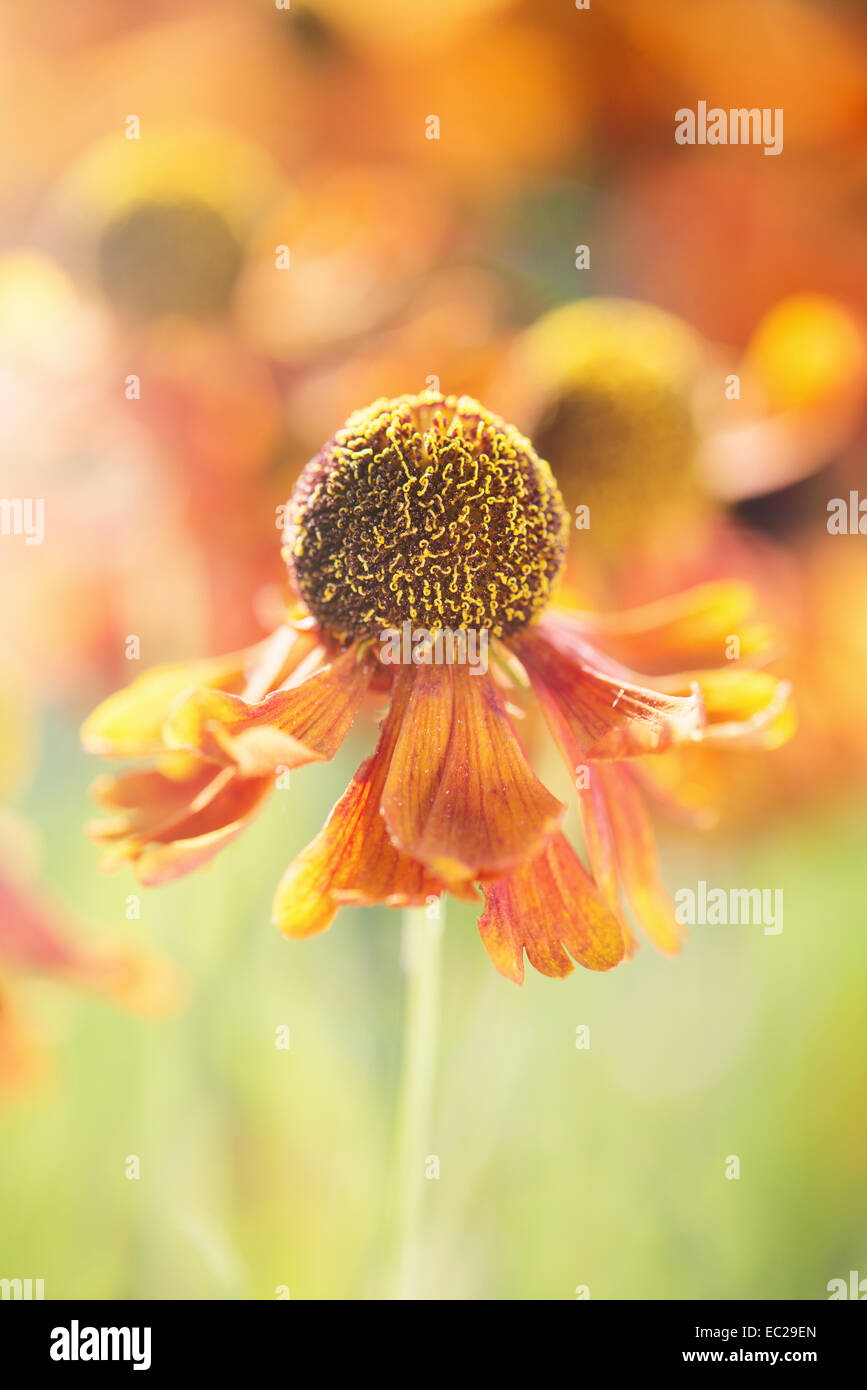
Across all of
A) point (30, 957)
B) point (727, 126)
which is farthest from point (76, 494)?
point (727, 126)

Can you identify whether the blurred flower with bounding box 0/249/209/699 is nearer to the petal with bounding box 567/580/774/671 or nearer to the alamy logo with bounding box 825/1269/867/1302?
the petal with bounding box 567/580/774/671

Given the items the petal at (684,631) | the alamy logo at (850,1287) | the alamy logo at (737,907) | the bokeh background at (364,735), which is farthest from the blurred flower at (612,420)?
the alamy logo at (850,1287)

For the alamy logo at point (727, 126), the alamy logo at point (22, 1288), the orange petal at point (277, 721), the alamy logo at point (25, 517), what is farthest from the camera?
the alamy logo at point (727, 126)

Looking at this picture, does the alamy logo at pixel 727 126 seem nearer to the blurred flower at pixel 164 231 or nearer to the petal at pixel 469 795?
the blurred flower at pixel 164 231

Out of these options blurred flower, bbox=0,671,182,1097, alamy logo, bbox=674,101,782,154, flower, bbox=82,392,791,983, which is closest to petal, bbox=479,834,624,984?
flower, bbox=82,392,791,983
